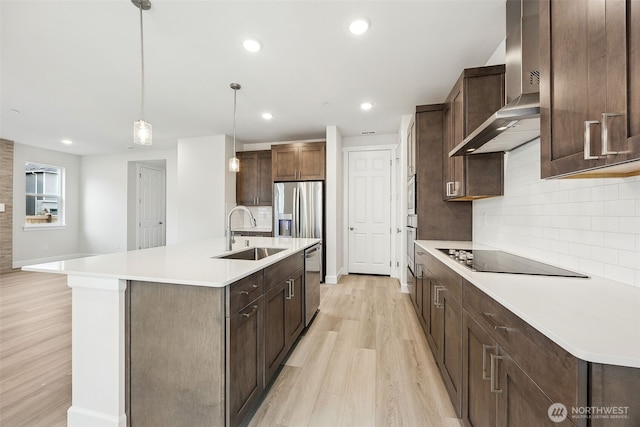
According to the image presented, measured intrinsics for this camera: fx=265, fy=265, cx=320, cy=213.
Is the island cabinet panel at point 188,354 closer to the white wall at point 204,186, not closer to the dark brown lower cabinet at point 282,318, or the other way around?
the dark brown lower cabinet at point 282,318

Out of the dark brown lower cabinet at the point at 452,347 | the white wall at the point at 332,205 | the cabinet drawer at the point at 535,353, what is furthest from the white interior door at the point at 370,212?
the cabinet drawer at the point at 535,353

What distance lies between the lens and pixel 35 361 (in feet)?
6.97

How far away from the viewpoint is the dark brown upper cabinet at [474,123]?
204cm

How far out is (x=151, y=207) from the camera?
7133mm

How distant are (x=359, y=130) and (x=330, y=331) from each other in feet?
11.4

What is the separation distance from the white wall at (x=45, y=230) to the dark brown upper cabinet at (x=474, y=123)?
8029 millimetres

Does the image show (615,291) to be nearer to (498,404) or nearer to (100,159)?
(498,404)

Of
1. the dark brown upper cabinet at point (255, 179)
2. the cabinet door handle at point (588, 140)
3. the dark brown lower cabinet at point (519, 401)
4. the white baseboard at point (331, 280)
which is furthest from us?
the dark brown upper cabinet at point (255, 179)

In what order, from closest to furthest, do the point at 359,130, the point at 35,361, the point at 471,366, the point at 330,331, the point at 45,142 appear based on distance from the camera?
the point at 471,366, the point at 35,361, the point at 330,331, the point at 359,130, the point at 45,142

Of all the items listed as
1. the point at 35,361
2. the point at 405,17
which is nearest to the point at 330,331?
the point at 35,361

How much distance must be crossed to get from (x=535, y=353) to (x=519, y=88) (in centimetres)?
156

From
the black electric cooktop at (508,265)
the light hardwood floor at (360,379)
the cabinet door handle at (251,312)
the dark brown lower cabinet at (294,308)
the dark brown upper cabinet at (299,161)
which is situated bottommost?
the light hardwood floor at (360,379)

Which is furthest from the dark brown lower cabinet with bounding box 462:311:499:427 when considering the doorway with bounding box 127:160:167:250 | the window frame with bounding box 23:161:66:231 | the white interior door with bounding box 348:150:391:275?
the window frame with bounding box 23:161:66:231

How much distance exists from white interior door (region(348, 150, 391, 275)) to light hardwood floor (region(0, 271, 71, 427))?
407cm
